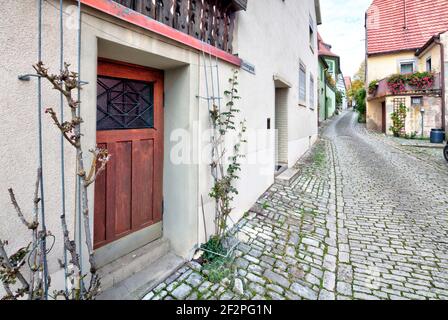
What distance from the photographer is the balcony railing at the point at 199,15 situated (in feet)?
8.26

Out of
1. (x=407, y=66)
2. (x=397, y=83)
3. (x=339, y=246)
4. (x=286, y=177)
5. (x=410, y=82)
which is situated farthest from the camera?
(x=407, y=66)

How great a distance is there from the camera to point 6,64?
1.53m

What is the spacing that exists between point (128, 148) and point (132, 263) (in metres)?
Result: 1.20

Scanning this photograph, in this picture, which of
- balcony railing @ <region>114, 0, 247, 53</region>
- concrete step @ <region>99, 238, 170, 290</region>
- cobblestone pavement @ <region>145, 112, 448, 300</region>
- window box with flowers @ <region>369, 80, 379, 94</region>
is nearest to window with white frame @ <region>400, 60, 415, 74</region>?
window box with flowers @ <region>369, 80, 379, 94</region>

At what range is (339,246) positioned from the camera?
3492mm

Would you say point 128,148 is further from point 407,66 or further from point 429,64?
point 407,66

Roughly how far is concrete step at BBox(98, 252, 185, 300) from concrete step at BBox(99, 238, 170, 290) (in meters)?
0.04

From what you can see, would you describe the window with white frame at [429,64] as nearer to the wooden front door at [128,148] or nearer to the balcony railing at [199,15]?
the balcony railing at [199,15]

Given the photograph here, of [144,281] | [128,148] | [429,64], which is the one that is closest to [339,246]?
[144,281]

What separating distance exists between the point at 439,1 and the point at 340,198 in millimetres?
20677

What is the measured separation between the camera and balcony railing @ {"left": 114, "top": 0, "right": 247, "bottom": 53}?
99.1 inches

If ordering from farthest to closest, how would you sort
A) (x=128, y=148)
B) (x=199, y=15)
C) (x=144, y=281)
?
1. (x=199, y=15)
2. (x=128, y=148)
3. (x=144, y=281)

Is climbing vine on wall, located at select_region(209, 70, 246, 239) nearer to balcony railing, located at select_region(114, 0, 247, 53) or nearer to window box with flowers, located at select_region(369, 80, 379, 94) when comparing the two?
balcony railing, located at select_region(114, 0, 247, 53)

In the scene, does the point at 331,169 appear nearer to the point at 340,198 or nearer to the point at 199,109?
the point at 340,198
